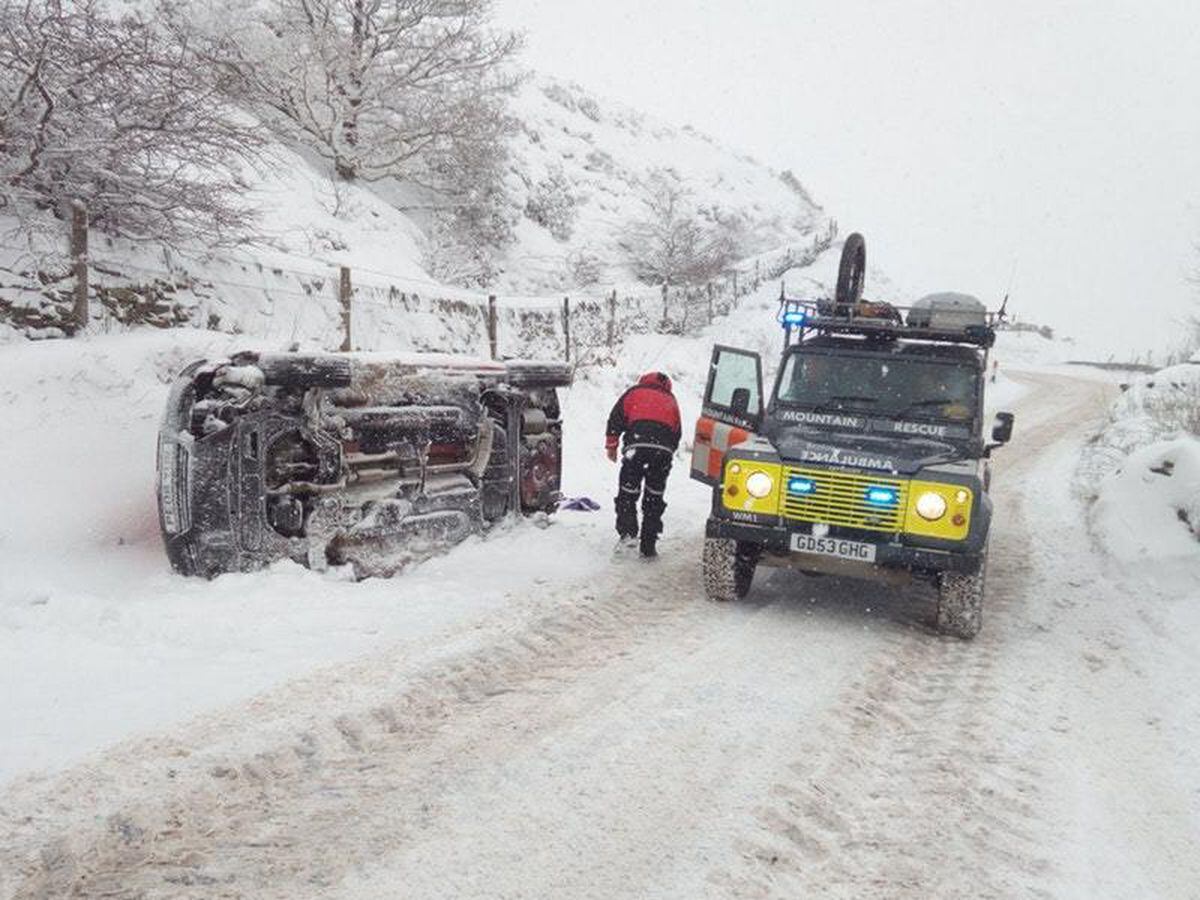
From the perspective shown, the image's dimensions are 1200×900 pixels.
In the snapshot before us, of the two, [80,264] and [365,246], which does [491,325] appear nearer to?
[365,246]

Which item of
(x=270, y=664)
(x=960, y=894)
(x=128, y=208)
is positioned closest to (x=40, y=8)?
(x=128, y=208)

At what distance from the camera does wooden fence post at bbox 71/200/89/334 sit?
7.93 metres

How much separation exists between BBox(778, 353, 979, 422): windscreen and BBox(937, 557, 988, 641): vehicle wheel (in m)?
1.42

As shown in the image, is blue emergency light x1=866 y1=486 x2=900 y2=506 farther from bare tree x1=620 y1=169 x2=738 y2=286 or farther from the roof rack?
bare tree x1=620 y1=169 x2=738 y2=286

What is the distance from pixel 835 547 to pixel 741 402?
1.61 metres

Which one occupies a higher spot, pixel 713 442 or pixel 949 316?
pixel 949 316

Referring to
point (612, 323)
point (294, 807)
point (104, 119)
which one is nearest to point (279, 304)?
point (104, 119)

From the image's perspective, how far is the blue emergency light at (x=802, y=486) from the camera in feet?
19.5

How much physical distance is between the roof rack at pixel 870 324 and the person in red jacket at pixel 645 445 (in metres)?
1.22

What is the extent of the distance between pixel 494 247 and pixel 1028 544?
642 inches

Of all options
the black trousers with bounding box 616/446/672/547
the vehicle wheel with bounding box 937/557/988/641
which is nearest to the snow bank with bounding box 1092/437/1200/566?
the vehicle wheel with bounding box 937/557/988/641

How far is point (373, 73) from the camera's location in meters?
18.4

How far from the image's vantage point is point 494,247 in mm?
22406

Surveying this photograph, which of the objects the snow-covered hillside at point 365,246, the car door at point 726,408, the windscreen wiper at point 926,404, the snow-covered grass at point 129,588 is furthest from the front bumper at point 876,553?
the snow-covered hillside at point 365,246
